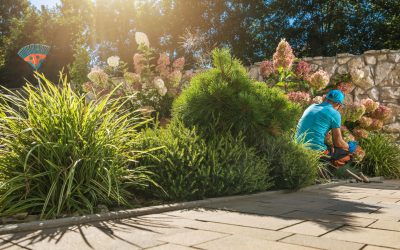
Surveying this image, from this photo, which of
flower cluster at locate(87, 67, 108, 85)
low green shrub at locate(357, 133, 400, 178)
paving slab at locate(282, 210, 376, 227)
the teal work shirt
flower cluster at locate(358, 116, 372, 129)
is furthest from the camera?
flower cluster at locate(358, 116, 372, 129)

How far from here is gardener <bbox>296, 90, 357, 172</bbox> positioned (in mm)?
5715

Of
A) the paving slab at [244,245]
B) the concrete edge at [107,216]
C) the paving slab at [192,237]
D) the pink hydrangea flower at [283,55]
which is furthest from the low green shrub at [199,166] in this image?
the pink hydrangea flower at [283,55]

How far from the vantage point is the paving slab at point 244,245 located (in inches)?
88.9

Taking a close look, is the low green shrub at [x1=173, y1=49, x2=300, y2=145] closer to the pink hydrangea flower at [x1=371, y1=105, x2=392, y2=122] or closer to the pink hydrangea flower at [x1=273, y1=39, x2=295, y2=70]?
the pink hydrangea flower at [x1=273, y1=39, x2=295, y2=70]

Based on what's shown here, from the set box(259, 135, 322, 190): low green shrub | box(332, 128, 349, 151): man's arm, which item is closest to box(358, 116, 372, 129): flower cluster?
box(332, 128, 349, 151): man's arm

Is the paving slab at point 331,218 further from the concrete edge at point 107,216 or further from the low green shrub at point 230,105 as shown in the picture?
the low green shrub at point 230,105

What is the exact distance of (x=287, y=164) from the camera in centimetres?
468

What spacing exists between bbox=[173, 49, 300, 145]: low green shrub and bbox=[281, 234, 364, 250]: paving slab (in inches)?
81.2

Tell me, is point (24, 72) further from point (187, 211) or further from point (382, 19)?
point (187, 211)

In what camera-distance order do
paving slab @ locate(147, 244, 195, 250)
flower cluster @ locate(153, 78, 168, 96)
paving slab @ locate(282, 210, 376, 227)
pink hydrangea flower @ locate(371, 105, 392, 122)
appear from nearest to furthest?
paving slab @ locate(147, 244, 195, 250) → paving slab @ locate(282, 210, 376, 227) → flower cluster @ locate(153, 78, 168, 96) → pink hydrangea flower @ locate(371, 105, 392, 122)

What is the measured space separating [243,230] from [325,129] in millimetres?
3448

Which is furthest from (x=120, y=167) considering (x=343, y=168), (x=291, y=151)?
(x=343, y=168)

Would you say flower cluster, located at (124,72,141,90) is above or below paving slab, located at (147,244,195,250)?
above

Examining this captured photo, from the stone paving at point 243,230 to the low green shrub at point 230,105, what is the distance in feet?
3.45
